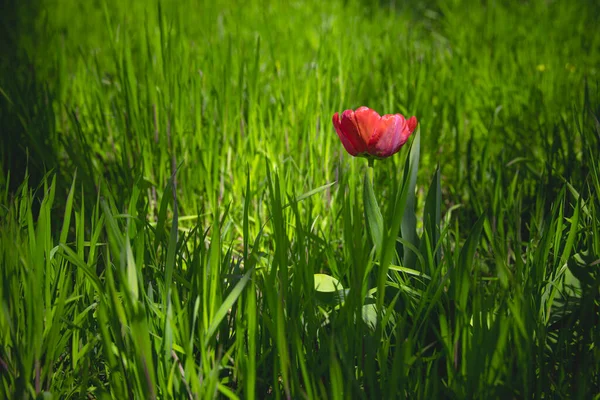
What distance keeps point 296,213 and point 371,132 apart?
0.23m

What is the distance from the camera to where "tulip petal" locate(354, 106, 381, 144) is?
0.96m

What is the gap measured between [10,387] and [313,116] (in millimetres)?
1009

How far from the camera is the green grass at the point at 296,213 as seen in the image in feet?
2.62

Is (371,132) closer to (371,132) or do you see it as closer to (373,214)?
(371,132)

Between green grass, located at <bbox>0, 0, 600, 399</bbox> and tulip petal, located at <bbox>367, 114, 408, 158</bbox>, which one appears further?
tulip petal, located at <bbox>367, 114, 408, 158</bbox>

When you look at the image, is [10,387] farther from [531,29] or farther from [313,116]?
[531,29]

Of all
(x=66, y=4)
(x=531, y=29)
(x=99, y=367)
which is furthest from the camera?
(x=66, y=4)

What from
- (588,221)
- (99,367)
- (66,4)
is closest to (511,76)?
(588,221)

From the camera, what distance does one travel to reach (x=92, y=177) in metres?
1.39

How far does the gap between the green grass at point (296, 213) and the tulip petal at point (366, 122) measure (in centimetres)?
7

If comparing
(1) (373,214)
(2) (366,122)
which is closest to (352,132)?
(2) (366,122)

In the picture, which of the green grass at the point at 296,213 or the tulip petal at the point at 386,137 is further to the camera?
the tulip petal at the point at 386,137

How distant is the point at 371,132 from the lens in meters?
0.97

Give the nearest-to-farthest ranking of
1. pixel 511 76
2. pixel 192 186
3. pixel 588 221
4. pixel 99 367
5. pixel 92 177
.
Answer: pixel 99 367
pixel 588 221
pixel 92 177
pixel 192 186
pixel 511 76
